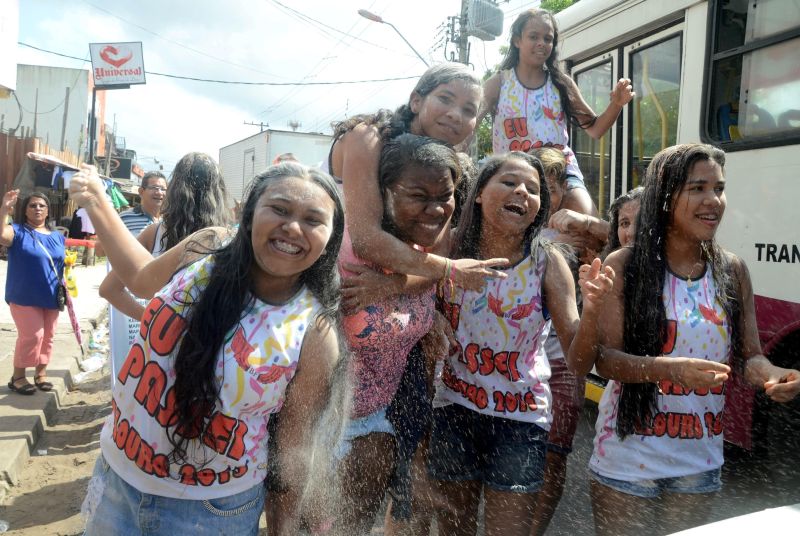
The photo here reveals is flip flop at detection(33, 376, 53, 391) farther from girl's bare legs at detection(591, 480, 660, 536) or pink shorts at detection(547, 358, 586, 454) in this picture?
girl's bare legs at detection(591, 480, 660, 536)

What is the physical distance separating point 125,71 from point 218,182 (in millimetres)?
28221

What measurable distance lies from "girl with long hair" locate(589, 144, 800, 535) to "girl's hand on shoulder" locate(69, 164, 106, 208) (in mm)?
1849

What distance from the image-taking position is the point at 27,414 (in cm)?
536

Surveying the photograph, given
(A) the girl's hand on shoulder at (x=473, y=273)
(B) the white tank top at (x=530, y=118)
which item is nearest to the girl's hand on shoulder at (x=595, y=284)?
(A) the girl's hand on shoulder at (x=473, y=273)

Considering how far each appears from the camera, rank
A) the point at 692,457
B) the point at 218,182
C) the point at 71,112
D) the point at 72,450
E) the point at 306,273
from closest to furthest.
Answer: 1. the point at 306,273
2. the point at 692,457
3. the point at 218,182
4. the point at 72,450
5. the point at 71,112

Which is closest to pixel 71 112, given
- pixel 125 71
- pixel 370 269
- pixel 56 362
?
pixel 125 71

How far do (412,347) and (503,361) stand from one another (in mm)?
362

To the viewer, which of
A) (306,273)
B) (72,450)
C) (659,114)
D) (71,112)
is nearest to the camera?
(306,273)

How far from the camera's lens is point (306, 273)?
2191 mm

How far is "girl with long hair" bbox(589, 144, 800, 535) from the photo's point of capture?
2.37m

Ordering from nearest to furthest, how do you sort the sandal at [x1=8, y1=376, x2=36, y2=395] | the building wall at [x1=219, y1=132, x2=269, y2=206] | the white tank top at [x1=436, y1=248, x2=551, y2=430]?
1. the white tank top at [x1=436, y1=248, x2=551, y2=430]
2. the sandal at [x1=8, y1=376, x2=36, y2=395]
3. the building wall at [x1=219, y1=132, x2=269, y2=206]

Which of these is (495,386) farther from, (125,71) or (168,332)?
(125,71)

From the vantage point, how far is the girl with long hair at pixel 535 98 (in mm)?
Result: 4074

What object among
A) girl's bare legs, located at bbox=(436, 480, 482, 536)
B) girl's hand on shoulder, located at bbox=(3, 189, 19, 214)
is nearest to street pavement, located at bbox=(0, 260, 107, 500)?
girl's hand on shoulder, located at bbox=(3, 189, 19, 214)
